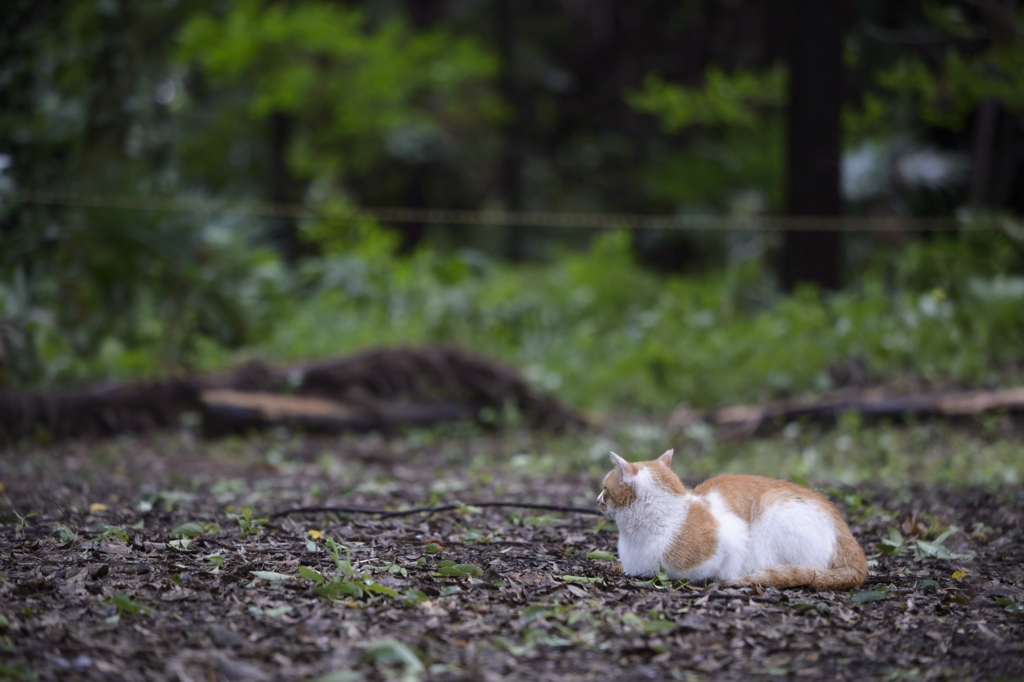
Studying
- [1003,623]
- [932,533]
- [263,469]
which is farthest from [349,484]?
[1003,623]

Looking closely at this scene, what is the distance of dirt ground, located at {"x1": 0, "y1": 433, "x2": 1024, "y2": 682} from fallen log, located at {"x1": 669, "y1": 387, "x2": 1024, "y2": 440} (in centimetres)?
175

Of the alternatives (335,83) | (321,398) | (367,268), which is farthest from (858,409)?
(335,83)

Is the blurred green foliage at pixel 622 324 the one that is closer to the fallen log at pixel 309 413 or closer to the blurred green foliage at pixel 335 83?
the fallen log at pixel 309 413

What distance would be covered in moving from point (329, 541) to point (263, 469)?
2114 mm

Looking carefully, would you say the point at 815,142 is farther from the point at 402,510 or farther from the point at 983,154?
the point at 402,510

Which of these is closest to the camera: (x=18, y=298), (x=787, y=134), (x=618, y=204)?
(x=18, y=298)

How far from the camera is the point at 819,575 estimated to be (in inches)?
96.8

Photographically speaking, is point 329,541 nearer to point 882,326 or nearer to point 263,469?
point 263,469

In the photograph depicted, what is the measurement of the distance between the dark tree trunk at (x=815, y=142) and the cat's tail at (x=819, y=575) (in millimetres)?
5644

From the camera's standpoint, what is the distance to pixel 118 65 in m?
6.84

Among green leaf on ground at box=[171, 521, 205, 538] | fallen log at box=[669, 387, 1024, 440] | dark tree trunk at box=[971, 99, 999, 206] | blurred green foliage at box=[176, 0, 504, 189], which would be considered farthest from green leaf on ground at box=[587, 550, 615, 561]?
blurred green foliage at box=[176, 0, 504, 189]

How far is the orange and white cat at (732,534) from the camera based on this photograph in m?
2.48

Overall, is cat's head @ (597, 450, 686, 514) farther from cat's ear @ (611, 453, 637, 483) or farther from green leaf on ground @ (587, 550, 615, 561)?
green leaf on ground @ (587, 550, 615, 561)

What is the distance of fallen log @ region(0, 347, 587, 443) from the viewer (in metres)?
5.45
